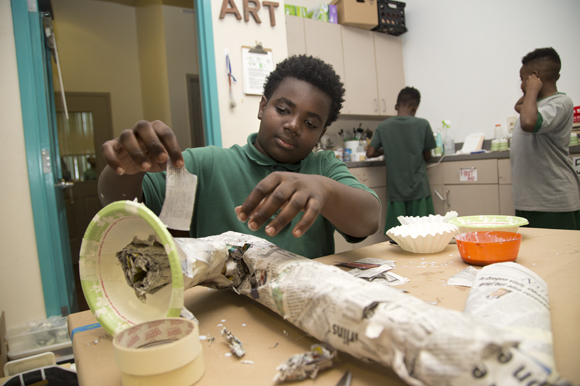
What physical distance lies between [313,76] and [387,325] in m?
0.83

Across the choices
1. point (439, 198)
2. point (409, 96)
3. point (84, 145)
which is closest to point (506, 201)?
point (439, 198)

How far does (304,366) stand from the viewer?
376 millimetres

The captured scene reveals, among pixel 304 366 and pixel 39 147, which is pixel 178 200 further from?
pixel 39 147

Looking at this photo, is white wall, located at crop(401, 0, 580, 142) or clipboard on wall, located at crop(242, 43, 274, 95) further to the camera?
white wall, located at crop(401, 0, 580, 142)

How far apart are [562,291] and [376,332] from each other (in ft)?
1.31

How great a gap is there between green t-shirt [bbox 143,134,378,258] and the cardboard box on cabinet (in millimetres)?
2746

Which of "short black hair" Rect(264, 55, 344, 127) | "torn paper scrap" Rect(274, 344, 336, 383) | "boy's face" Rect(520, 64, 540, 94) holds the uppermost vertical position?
"boy's face" Rect(520, 64, 540, 94)

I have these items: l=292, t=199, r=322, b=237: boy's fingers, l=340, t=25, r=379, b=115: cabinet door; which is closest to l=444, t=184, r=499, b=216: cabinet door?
l=340, t=25, r=379, b=115: cabinet door

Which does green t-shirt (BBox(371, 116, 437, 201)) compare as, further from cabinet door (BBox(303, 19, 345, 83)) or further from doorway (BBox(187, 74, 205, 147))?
doorway (BBox(187, 74, 205, 147))

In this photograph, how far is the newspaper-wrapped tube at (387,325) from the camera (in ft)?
0.96

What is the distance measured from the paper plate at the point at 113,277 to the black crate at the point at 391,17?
3701 mm

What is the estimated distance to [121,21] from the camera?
4.34 meters

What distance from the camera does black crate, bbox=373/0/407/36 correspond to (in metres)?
3.53

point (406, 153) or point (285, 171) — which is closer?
point (285, 171)
